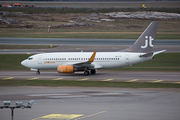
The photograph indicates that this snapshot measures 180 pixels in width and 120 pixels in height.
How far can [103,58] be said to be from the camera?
40.0 meters

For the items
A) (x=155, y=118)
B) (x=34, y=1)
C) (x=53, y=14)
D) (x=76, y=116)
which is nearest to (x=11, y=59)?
(x=76, y=116)

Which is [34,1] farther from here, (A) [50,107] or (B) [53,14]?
(A) [50,107]

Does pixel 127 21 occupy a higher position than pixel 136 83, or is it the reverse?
pixel 127 21

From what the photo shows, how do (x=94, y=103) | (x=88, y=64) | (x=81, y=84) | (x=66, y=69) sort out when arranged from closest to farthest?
(x=94, y=103), (x=81, y=84), (x=66, y=69), (x=88, y=64)

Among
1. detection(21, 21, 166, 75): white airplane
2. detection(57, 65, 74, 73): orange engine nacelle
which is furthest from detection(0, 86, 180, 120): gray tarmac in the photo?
detection(21, 21, 166, 75): white airplane

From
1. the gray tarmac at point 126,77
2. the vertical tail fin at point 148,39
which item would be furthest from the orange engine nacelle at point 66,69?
the vertical tail fin at point 148,39

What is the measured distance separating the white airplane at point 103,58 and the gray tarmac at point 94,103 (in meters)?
9.95

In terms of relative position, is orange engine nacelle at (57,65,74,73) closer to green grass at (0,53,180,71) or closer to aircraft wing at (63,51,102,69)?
aircraft wing at (63,51,102,69)

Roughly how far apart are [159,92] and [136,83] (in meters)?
5.20

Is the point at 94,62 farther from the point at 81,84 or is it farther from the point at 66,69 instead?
the point at 81,84

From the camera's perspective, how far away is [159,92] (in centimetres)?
2783

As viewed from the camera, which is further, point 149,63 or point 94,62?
point 149,63

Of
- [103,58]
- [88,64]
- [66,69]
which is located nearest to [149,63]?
[103,58]

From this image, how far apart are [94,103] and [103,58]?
54.9ft
